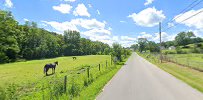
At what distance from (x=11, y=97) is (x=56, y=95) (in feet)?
8.96

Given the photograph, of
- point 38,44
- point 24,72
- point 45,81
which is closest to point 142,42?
point 38,44

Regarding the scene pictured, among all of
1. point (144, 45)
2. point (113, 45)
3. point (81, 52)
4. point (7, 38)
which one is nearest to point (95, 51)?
point (81, 52)

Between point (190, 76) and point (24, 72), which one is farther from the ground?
point (24, 72)

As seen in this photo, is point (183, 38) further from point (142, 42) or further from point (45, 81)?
point (45, 81)

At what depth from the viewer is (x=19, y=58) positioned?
7550 centimetres

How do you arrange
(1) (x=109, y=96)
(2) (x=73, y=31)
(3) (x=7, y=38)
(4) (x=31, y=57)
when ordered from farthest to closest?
(2) (x=73, y=31) < (4) (x=31, y=57) < (3) (x=7, y=38) < (1) (x=109, y=96)

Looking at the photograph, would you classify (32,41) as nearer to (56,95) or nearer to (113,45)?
(113,45)

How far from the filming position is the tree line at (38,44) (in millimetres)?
15973

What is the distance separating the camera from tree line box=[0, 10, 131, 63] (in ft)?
52.4

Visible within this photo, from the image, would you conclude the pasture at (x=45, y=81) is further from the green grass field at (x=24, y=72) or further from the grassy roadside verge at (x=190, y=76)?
the grassy roadside verge at (x=190, y=76)

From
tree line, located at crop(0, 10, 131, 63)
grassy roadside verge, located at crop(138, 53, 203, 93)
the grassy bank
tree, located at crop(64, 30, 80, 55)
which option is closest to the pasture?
the grassy bank

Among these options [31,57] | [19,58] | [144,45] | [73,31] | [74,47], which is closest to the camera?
[19,58]

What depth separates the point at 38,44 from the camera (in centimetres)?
9381

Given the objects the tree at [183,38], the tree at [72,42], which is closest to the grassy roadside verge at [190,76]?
the tree at [72,42]
